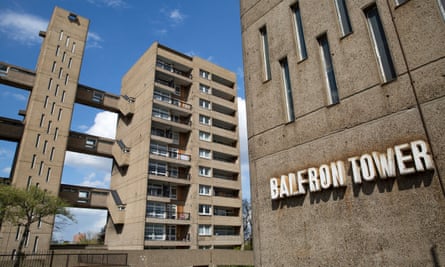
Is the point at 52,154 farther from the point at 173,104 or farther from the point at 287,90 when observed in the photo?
the point at 287,90

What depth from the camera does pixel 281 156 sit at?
10359 millimetres

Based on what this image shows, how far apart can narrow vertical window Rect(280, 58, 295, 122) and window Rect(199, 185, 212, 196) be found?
32.5m

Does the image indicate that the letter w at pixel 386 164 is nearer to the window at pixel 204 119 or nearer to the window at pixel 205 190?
the window at pixel 205 190

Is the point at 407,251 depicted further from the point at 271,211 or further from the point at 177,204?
the point at 177,204

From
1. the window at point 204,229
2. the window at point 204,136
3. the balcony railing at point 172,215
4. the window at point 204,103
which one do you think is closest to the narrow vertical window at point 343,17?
the balcony railing at point 172,215

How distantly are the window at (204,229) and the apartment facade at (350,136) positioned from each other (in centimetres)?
3091

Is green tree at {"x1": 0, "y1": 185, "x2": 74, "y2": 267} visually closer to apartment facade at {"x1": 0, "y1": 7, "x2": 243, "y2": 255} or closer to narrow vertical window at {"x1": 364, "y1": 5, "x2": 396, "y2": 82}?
apartment facade at {"x1": 0, "y1": 7, "x2": 243, "y2": 255}

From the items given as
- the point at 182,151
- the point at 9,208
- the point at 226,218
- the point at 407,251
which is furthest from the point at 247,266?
the point at 407,251

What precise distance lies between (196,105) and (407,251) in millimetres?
40560

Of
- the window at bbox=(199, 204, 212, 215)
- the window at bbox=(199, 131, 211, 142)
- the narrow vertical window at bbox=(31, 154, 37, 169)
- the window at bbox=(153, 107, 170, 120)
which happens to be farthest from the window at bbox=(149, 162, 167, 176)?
the narrow vertical window at bbox=(31, 154, 37, 169)

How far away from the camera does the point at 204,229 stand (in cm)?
4031

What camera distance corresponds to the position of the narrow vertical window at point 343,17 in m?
9.52

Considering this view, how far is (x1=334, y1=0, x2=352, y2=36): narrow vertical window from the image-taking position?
952 centimetres

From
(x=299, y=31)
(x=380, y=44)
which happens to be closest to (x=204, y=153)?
(x=299, y=31)
